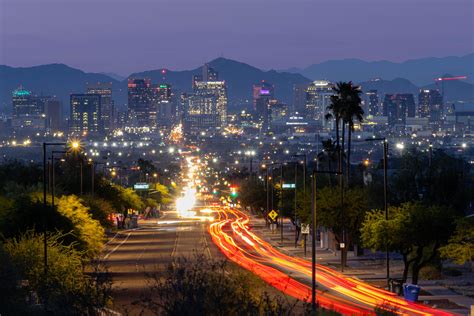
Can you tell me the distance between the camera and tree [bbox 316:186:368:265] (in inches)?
2854

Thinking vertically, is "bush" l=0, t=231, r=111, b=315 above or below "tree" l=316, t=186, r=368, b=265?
above

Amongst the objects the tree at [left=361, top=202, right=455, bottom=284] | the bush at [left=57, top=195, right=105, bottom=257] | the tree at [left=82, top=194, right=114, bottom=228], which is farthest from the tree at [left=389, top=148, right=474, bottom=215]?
the tree at [left=82, top=194, right=114, bottom=228]

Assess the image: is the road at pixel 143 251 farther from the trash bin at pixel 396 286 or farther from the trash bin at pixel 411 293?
the trash bin at pixel 411 293

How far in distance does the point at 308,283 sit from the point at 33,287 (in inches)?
794

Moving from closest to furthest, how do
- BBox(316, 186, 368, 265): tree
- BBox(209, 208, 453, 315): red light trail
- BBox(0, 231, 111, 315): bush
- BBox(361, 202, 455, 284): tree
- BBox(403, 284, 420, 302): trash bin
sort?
BBox(0, 231, 111, 315): bush, BBox(209, 208, 453, 315): red light trail, BBox(403, 284, 420, 302): trash bin, BBox(361, 202, 455, 284): tree, BBox(316, 186, 368, 265): tree

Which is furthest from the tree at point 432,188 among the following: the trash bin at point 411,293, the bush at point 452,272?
the trash bin at point 411,293

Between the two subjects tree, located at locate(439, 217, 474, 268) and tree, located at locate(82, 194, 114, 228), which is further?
tree, located at locate(82, 194, 114, 228)

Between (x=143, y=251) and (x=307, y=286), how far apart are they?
2861 centimetres

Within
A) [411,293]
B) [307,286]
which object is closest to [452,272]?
[307,286]

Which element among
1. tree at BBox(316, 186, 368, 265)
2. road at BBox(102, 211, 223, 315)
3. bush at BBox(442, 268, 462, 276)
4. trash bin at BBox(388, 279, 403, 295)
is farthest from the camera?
tree at BBox(316, 186, 368, 265)

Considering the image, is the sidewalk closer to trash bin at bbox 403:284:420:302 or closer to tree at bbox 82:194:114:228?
→ trash bin at bbox 403:284:420:302

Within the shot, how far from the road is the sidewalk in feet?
21.4

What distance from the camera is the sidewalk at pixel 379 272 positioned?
49.0m

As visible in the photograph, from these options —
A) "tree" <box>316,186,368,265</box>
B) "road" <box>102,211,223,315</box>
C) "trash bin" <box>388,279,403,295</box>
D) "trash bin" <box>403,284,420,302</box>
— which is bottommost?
"road" <box>102,211,223,315</box>
